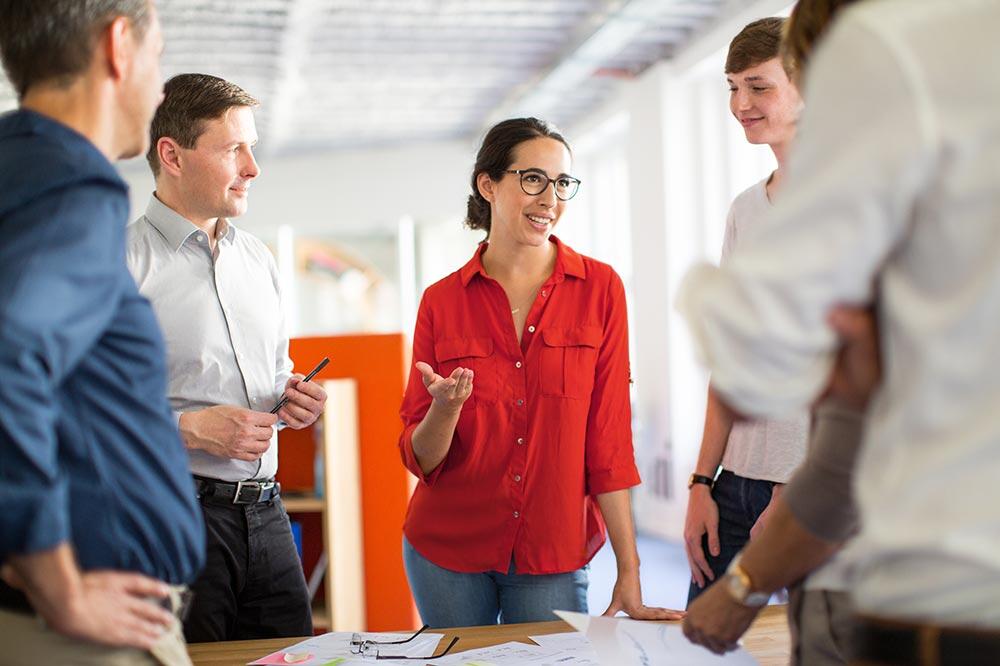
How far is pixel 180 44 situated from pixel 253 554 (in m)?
5.71

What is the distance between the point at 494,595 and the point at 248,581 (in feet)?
1.92

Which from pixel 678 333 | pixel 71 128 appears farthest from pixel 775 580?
pixel 678 333

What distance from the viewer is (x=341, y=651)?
1.79 metres

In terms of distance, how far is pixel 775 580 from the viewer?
1.21m

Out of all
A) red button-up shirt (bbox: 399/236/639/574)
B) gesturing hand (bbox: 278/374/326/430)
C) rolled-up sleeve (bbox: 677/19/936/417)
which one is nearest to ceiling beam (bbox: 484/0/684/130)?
red button-up shirt (bbox: 399/236/639/574)

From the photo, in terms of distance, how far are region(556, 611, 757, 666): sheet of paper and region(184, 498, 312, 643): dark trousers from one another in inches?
39.7

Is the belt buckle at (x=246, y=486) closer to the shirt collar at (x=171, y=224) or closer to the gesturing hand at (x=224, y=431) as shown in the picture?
the gesturing hand at (x=224, y=431)

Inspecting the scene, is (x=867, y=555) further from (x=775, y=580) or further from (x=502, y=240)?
→ (x=502, y=240)

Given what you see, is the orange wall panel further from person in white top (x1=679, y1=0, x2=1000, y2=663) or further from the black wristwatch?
person in white top (x1=679, y1=0, x2=1000, y2=663)

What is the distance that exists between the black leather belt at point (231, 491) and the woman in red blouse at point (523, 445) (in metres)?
0.35

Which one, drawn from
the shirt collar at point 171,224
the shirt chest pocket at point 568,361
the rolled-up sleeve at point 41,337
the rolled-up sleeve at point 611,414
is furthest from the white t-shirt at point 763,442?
the rolled-up sleeve at point 41,337

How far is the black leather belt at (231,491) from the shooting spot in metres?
2.32

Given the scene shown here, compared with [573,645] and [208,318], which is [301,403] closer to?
[208,318]

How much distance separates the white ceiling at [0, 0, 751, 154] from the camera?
6.60 metres
